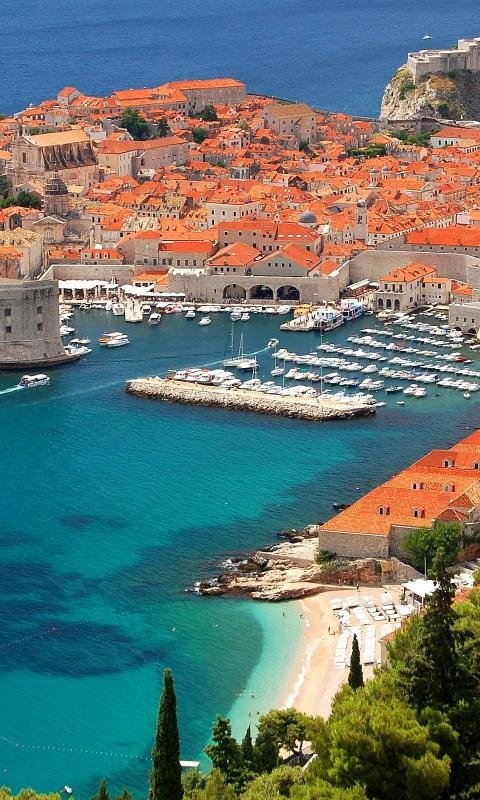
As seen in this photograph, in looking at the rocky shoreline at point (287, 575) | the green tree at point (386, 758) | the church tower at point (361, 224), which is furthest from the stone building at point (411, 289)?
the green tree at point (386, 758)

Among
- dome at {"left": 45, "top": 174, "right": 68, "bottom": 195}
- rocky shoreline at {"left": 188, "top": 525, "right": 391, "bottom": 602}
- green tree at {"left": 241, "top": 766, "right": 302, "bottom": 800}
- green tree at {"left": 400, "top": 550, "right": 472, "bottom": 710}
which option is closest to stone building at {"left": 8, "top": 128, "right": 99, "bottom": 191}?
dome at {"left": 45, "top": 174, "right": 68, "bottom": 195}

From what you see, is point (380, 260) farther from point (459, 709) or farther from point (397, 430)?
point (459, 709)

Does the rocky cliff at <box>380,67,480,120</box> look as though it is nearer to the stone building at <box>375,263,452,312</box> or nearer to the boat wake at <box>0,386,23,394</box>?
the stone building at <box>375,263,452,312</box>

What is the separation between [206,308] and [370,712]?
36.2 meters

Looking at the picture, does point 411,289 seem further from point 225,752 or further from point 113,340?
point 225,752

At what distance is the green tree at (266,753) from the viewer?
2489cm

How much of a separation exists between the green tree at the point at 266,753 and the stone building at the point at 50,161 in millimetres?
46251

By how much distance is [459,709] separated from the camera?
21.6 meters

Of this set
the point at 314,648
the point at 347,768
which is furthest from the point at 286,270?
the point at 347,768

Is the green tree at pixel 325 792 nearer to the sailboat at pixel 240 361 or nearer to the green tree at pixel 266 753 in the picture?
the green tree at pixel 266 753

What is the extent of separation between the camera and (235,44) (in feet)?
481

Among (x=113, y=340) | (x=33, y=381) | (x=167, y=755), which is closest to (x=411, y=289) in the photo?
(x=113, y=340)

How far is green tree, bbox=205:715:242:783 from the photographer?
80.5 ft

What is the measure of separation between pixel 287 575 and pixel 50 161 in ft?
134
